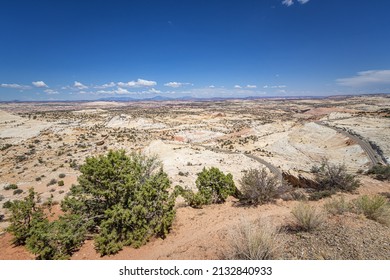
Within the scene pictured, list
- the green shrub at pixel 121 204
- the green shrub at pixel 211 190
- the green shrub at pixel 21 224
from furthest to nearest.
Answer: the green shrub at pixel 211 190, the green shrub at pixel 21 224, the green shrub at pixel 121 204

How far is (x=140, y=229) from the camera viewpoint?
7387 mm

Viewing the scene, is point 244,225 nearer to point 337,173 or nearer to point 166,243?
point 166,243

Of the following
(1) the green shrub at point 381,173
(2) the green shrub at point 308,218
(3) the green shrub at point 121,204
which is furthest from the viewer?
(1) the green shrub at point 381,173

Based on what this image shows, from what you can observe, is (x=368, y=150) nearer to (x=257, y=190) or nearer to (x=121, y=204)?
(x=257, y=190)

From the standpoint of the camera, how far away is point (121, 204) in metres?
7.80

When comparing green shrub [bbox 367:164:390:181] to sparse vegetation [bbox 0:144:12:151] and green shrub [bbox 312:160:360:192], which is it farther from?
sparse vegetation [bbox 0:144:12:151]

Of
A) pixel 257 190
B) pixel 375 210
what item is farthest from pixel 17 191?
pixel 375 210

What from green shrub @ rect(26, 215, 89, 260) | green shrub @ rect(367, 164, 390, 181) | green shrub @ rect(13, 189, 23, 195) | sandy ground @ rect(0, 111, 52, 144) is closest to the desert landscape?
green shrub @ rect(13, 189, 23, 195)

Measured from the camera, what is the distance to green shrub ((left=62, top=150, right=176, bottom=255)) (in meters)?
7.18

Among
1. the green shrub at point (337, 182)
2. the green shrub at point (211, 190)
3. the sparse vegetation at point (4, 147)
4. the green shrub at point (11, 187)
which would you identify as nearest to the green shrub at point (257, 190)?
the green shrub at point (211, 190)

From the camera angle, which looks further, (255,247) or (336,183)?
(336,183)

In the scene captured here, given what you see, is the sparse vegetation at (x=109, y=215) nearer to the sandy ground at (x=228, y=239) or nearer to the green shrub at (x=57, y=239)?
the green shrub at (x=57, y=239)

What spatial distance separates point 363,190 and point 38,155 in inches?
1264

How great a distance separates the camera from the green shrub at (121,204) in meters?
7.18
